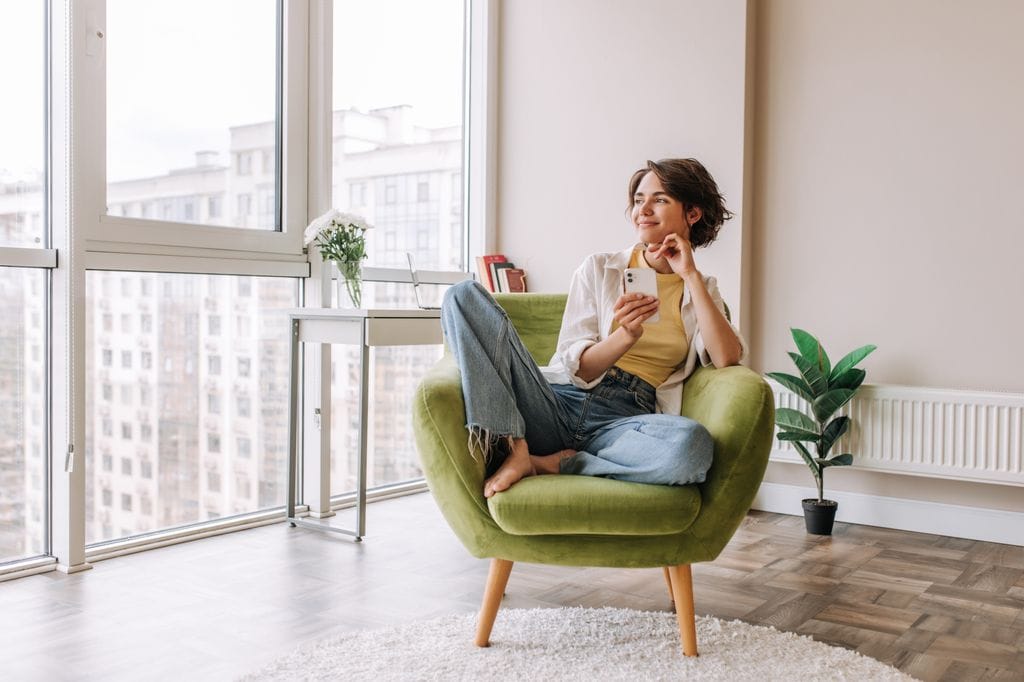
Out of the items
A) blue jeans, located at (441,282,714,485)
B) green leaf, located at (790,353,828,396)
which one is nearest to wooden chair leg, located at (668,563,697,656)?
blue jeans, located at (441,282,714,485)

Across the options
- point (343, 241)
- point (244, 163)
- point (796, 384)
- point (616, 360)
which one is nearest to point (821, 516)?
point (796, 384)

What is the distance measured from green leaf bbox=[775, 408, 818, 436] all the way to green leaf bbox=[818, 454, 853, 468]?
0.35 ft

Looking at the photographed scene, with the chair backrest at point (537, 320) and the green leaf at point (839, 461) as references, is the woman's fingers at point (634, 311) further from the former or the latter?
the green leaf at point (839, 461)

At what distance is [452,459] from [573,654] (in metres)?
0.49

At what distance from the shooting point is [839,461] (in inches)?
129

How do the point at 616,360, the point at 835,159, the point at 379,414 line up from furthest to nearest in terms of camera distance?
the point at 379,414, the point at 835,159, the point at 616,360

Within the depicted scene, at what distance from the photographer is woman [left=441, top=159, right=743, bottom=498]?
1.98 meters

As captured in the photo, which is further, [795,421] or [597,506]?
[795,421]

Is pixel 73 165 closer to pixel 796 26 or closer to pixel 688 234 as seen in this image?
pixel 688 234

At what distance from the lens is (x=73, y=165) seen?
8.79ft

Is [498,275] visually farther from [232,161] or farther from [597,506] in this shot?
[597,506]

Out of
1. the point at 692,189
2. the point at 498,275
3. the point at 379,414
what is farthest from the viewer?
the point at 498,275

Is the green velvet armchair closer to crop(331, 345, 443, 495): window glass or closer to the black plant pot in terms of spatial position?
the black plant pot

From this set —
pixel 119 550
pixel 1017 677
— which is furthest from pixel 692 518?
pixel 119 550
